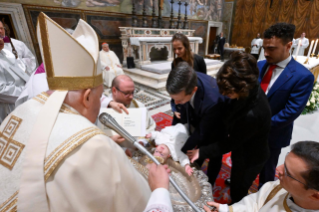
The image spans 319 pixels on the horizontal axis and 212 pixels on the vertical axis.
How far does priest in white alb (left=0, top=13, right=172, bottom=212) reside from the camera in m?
0.71

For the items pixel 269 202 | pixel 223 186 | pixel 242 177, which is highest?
pixel 269 202

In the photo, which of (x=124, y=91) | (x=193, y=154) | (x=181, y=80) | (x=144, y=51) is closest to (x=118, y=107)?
(x=124, y=91)

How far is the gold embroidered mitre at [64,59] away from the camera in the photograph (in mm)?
813

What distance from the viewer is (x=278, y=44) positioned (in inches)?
66.6

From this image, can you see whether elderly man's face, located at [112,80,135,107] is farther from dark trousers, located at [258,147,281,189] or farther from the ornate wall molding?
the ornate wall molding

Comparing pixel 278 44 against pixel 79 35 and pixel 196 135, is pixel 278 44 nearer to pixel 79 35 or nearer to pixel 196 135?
pixel 196 135

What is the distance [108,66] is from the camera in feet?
20.1

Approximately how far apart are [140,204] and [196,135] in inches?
35.2

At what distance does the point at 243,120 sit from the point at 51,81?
1.29 meters

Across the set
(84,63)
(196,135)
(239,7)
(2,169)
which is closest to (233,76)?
(196,135)

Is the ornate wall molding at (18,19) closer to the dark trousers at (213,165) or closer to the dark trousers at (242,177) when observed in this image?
the dark trousers at (213,165)

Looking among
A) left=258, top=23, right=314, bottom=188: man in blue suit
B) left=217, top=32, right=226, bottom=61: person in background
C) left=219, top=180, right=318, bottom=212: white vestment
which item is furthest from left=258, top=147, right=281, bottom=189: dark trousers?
left=217, top=32, right=226, bottom=61: person in background

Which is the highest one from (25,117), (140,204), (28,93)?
(25,117)

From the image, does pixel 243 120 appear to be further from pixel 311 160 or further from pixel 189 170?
pixel 189 170
